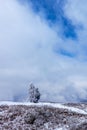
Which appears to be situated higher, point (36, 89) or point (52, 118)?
point (36, 89)

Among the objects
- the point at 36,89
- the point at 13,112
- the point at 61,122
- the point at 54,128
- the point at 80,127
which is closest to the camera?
the point at 80,127

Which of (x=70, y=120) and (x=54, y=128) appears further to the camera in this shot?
(x=70, y=120)

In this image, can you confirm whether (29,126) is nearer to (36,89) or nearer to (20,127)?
(20,127)

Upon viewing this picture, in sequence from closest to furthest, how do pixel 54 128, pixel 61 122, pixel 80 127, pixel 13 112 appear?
pixel 80 127 → pixel 54 128 → pixel 61 122 → pixel 13 112

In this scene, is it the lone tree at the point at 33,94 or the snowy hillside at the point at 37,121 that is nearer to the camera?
the snowy hillside at the point at 37,121

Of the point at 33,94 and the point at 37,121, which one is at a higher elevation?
the point at 33,94

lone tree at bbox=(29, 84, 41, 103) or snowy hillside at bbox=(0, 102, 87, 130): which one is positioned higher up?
lone tree at bbox=(29, 84, 41, 103)

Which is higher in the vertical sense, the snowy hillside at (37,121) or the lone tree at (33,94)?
the lone tree at (33,94)

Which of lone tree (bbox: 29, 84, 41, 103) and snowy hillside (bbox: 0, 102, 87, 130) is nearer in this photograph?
snowy hillside (bbox: 0, 102, 87, 130)

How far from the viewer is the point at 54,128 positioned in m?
34.7

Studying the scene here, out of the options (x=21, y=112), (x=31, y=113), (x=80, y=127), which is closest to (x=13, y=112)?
(x=21, y=112)

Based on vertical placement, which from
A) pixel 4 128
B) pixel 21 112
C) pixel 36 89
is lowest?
pixel 4 128

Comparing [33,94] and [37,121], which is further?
[33,94]

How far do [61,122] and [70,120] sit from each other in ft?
5.41
